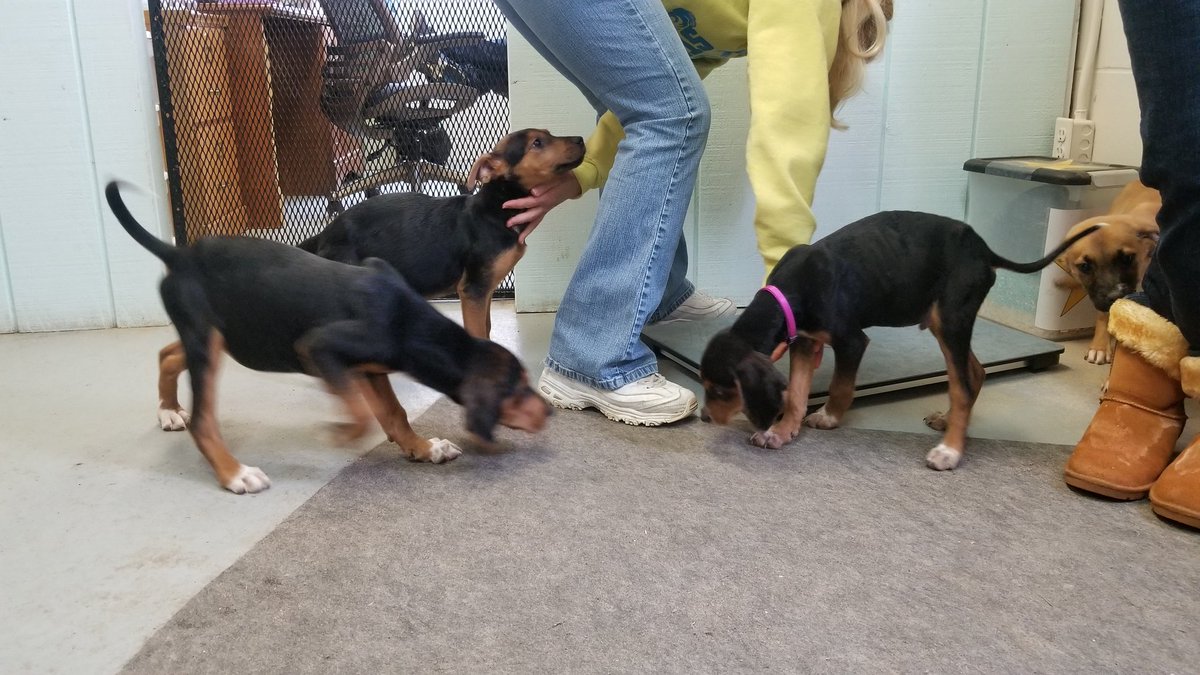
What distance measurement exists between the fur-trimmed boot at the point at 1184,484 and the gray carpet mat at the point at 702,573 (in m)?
0.04

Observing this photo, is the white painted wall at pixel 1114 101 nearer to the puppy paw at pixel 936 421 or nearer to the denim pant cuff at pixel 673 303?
the puppy paw at pixel 936 421

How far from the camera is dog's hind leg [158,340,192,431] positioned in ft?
7.11

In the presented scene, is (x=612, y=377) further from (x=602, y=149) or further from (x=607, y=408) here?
(x=602, y=149)

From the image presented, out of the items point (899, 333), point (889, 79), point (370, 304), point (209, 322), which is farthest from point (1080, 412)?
point (209, 322)

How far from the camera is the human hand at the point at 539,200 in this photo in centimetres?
253

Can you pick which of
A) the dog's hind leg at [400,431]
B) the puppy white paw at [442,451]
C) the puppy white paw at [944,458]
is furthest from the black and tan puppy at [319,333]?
the puppy white paw at [944,458]

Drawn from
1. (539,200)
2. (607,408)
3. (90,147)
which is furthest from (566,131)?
(90,147)

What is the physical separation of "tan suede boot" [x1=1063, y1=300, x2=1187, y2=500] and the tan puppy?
639mm

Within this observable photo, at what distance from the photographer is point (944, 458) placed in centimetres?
199

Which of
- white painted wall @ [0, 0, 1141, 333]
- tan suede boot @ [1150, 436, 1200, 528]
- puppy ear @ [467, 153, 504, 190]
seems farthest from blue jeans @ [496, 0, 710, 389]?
tan suede boot @ [1150, 436, 1200, 528]

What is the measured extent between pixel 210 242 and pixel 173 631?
2.64 feet

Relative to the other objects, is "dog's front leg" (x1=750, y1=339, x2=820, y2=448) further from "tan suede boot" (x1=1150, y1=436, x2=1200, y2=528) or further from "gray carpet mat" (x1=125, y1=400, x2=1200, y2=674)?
"tan suede boot" (x1=1150, y1=436, x2=1200, y2=528)

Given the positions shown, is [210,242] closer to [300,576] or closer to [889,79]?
[300,576]

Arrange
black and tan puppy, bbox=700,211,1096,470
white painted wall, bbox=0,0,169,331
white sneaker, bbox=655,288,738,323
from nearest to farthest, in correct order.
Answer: black and tan puppy, bbox=700,211,1096,470, white painted wall, bbox=0,0,169,331, white sneaker, bbox=655,288,738,323
